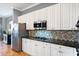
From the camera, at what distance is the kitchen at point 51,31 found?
3.10 metres

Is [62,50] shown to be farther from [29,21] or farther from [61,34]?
[29,21]

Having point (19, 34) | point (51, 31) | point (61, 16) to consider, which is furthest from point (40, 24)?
point (19, 34)

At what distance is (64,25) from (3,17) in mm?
7661

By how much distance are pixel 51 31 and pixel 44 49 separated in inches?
35.3

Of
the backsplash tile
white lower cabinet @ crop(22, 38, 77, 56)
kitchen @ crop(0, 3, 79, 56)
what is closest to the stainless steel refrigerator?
kitchen @ crop(0, 3, 79, 56)

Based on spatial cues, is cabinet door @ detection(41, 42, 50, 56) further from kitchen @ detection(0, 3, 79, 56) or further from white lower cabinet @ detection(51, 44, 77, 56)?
white lower cabinet @ detection(51, 44, 77, 56)

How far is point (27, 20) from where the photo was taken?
5719 millimetres

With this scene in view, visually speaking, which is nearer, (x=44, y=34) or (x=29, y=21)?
(x=44, y=34)

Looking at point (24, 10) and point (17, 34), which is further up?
point (24, 10)

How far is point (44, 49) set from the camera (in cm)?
388

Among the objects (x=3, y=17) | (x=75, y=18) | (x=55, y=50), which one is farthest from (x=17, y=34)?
(x=3, y=17)

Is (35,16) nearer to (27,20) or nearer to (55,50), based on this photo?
(27,20)

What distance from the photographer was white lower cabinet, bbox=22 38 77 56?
2924 mm

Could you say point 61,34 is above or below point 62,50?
above
